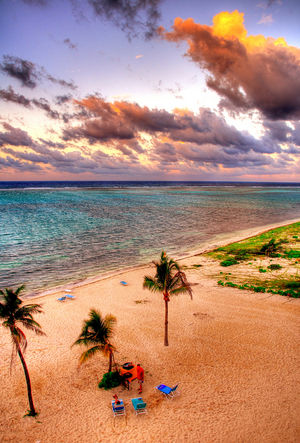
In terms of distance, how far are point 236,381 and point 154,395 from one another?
5.43m

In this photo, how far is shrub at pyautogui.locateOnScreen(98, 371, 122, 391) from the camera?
53.5ft

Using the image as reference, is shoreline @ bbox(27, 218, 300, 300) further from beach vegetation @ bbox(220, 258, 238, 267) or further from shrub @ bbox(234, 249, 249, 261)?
beach vegetation @ bbox(220, 258, 238, 267)

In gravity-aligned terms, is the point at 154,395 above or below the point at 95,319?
below

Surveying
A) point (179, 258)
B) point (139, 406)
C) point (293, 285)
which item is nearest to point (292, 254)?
point (293, 285)

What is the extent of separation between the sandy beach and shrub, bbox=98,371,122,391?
0.34 metres

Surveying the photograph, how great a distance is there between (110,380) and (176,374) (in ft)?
14.6

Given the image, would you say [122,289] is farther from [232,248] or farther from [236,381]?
[232,248]

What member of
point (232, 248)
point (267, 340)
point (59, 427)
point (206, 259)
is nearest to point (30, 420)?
point (59, 427)

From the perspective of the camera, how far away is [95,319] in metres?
15.9

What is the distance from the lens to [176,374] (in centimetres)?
1738

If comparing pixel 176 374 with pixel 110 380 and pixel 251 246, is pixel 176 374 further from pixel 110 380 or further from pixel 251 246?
pixel 251 246

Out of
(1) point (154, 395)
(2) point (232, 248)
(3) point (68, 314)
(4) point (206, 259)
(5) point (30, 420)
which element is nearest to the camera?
A: (5) point (30, 420)

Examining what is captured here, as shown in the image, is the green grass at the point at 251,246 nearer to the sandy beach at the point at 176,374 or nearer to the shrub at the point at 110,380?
the sandy beach at the point at 176,374

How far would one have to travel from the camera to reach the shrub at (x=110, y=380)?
16297 millimetres
